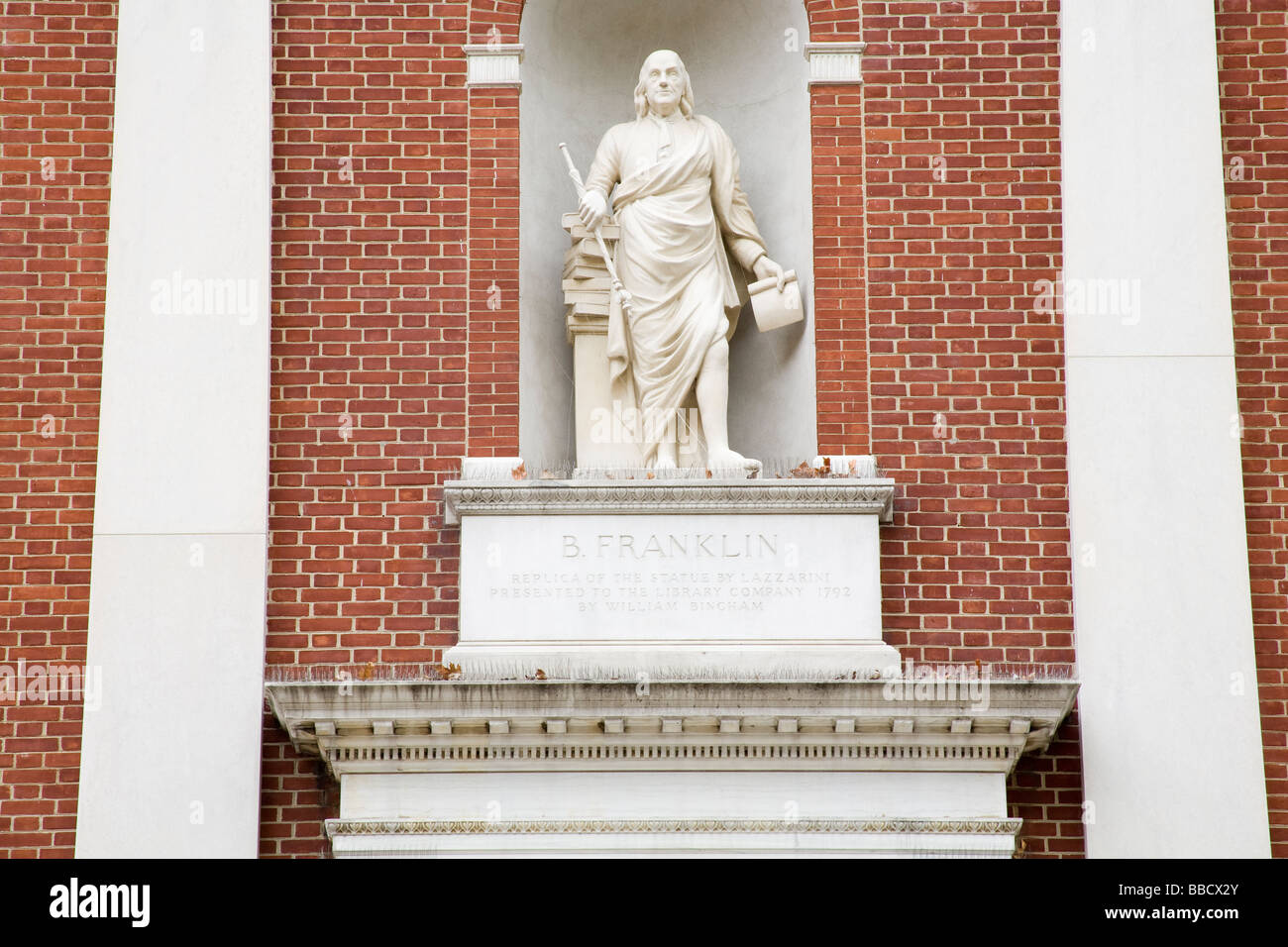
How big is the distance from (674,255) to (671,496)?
166 cm

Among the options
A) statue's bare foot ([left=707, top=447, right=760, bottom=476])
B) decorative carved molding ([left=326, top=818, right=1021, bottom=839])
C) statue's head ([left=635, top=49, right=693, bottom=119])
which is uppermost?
statue's head ([left=635, top=49, right=693, bottom=119])

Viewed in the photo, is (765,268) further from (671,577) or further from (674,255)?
(671,577)

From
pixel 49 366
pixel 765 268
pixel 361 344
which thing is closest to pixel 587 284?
pixel 765 268

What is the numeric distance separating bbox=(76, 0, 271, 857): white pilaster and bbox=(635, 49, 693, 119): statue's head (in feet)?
7.70

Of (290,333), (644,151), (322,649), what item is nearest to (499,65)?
(644,151)

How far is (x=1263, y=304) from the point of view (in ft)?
43.1

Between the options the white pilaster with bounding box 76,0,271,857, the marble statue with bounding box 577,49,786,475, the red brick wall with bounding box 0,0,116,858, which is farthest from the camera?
the marble statue with bounding box 577,49,786,475

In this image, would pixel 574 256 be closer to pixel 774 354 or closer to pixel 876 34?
pixel 774 354

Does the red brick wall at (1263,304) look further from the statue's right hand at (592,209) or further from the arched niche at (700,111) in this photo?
the statue's right hand at (592,209)

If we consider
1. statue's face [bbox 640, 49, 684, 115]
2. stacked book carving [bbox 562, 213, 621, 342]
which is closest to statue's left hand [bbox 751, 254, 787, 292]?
stacked book carving [bbox 562, 213, 621, 342]

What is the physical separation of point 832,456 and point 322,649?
3166 mm

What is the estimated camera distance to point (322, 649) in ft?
41.0

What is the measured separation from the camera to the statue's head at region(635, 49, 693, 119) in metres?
13.6

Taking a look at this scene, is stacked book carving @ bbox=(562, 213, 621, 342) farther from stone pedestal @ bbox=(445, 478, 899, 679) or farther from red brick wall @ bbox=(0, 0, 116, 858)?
red brick wall @ bbox=(0, 0, 116, 858)
